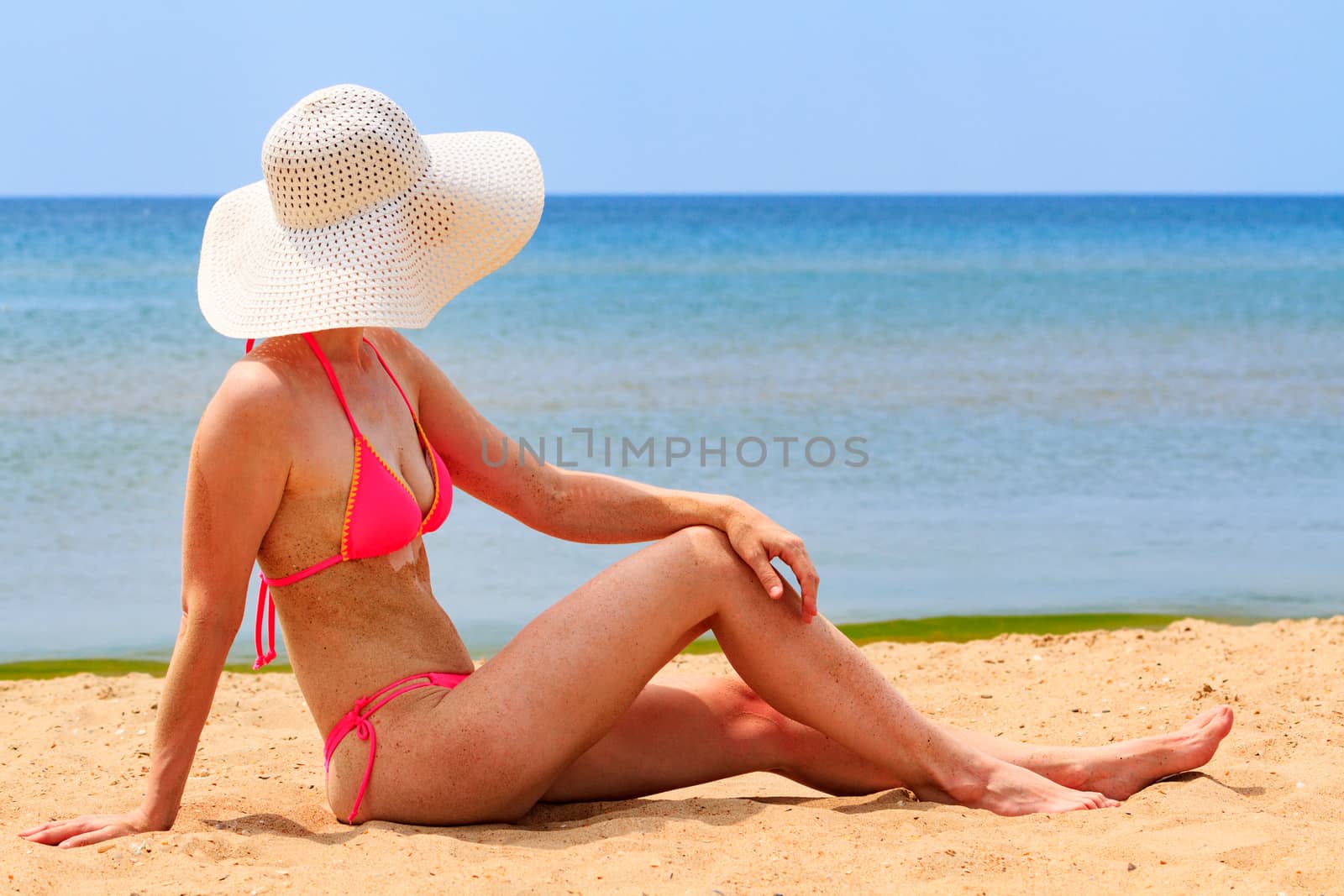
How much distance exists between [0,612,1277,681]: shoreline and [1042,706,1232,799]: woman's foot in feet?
6.69

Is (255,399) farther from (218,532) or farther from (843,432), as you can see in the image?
(843,432)

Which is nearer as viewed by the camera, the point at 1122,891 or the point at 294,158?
the point at 1122,891

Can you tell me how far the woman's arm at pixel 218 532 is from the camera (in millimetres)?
2424

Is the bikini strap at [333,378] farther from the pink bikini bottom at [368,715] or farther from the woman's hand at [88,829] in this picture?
the woman's hand at [88,829]

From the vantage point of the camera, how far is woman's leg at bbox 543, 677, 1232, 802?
2918 mm

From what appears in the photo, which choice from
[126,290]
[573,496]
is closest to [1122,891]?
[573,496]

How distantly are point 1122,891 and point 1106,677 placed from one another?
198 centimetres

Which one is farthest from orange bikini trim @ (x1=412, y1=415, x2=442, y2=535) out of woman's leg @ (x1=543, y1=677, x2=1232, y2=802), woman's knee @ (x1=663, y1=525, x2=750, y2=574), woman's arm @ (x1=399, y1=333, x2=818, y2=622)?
woman's leg @ (x1=543, y1=677, x2=1232, y2=802)

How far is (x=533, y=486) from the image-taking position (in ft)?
10.1

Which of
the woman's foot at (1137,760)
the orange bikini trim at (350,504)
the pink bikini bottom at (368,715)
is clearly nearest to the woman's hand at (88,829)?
the pink bikini bottom at (368,715)

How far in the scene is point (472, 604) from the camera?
553 centimetres

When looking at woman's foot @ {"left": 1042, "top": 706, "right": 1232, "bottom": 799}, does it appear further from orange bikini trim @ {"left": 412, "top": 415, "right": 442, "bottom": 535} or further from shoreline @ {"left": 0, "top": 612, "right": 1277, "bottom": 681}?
shoreline @ {"left": 0, "top": 612, "right": 1277, "bottom": 681}

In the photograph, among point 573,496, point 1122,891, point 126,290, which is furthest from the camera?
point 126,290

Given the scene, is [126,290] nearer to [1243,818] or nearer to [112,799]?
[112,799]
